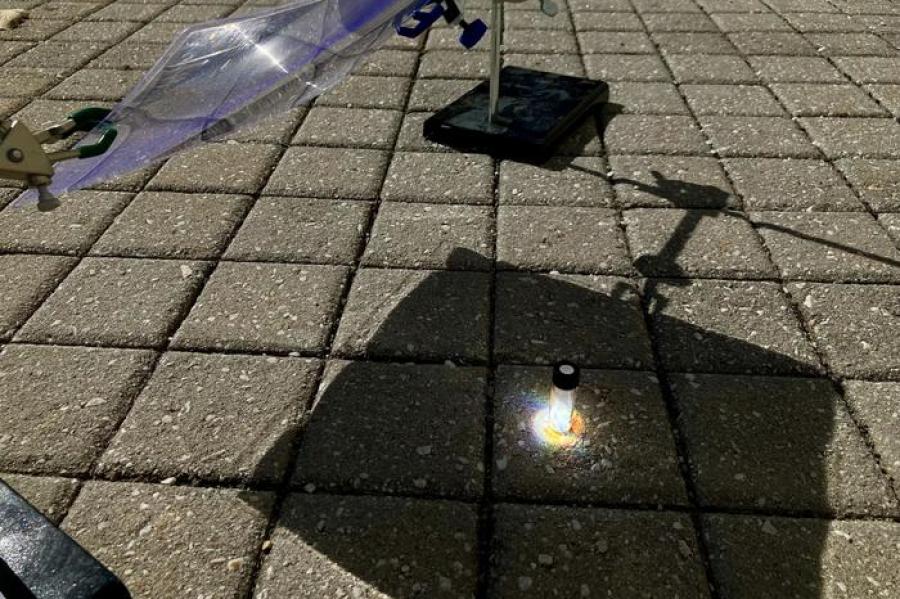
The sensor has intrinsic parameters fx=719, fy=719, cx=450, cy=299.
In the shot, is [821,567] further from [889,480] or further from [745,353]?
[745,353]

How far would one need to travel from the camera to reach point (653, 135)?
3.74 m

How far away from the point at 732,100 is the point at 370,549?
3438 millimetres

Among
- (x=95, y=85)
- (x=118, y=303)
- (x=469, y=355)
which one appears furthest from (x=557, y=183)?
(x=95, y=85)

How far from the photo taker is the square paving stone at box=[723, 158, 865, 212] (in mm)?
3188

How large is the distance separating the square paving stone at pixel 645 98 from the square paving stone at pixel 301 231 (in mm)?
1738

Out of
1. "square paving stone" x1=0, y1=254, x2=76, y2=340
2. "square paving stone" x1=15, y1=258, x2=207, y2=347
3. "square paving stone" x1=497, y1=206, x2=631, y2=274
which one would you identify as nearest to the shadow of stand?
"square paving stone" x1=497, y1=206, x2=631, y2=274

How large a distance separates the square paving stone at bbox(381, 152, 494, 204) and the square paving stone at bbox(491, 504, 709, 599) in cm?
169

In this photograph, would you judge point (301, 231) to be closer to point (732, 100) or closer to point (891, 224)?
point (891, 224)

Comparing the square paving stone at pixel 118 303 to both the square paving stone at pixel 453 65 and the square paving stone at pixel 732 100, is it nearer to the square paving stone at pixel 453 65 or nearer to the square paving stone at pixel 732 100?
the square paving stone at pixel 453 65

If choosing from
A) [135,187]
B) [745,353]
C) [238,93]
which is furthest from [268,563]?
[135,187]

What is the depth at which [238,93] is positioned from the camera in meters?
1.77

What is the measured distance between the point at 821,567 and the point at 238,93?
6.04 ft

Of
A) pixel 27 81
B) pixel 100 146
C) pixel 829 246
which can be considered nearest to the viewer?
pixel 100 146

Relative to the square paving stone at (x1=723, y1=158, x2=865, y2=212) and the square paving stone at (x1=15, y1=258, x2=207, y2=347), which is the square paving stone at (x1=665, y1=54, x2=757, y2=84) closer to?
the square paving stone at (x1=723, y1=158, x2=865, y2=212)
